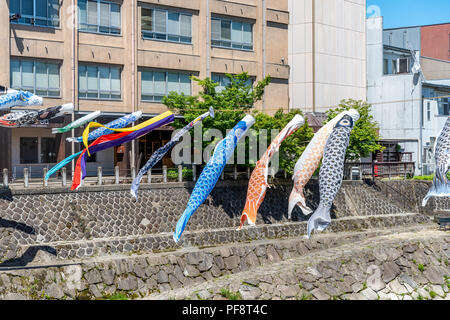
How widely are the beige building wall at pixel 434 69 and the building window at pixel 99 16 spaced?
31.0 meters

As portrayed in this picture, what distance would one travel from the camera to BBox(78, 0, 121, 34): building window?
37250 millimetres

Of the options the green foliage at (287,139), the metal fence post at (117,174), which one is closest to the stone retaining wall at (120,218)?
the metal fence post at (117,174)

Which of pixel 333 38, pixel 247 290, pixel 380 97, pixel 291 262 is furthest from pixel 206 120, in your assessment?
pixel 380 97

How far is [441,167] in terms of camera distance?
27.8 m

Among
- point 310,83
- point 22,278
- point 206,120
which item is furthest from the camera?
point 310,83

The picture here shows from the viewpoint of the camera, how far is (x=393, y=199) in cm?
4231

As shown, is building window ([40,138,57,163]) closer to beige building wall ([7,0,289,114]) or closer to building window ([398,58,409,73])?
beige building wall ([7,0,289,114])

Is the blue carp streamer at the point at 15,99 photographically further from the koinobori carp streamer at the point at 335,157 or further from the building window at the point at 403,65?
the building window at the point at 403,65

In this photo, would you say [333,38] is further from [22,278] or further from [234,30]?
[22,278]

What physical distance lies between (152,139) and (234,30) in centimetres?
942

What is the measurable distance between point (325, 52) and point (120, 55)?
1631cm

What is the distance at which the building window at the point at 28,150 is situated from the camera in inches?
1500

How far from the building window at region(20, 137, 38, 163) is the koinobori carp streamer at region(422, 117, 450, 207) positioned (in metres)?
23.4

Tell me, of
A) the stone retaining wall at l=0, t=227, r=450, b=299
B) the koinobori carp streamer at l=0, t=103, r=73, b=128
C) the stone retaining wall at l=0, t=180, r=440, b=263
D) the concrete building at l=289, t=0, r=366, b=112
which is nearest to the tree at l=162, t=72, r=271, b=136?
the stone retaining wall at l=0, t=180, r=440, b=263
